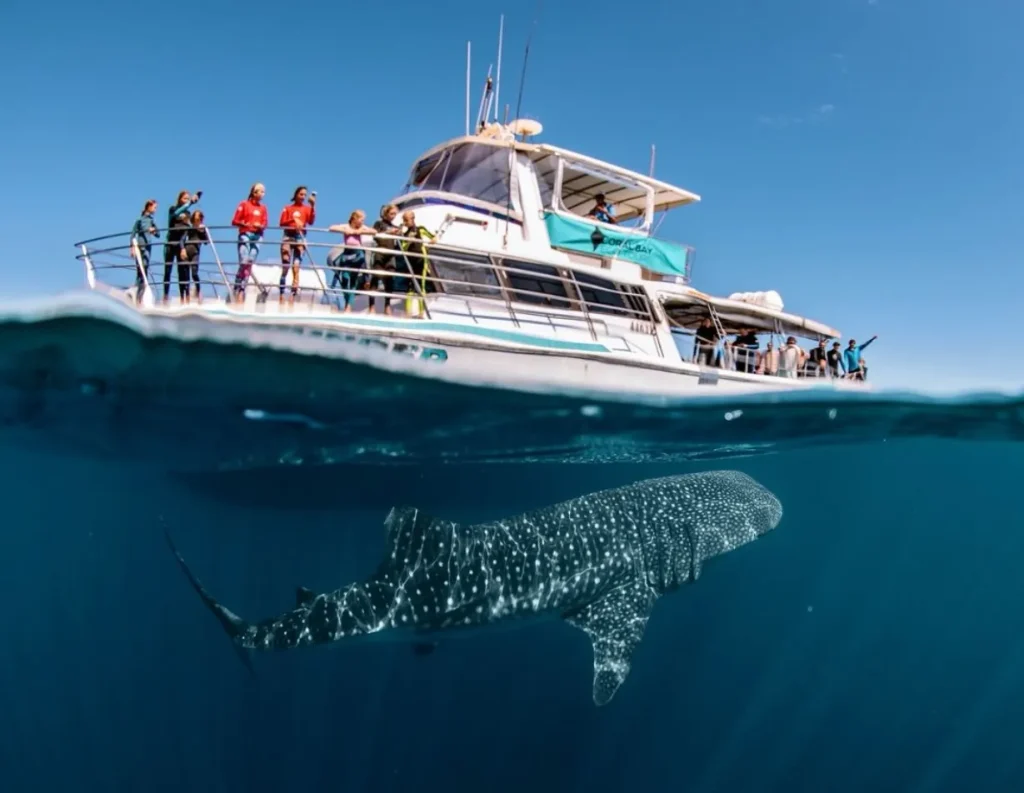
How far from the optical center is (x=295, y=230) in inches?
360

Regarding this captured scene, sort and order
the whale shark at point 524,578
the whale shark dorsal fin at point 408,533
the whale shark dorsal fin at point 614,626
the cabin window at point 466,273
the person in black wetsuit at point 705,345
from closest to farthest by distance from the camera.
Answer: the whale shark at point 524,578 < the whale shark dorsal fin at point 614,626 < the whale shark dorsal fin at point 408,533 < the cabin window at point 466,273 < the person in black wetsuit at point 705,345

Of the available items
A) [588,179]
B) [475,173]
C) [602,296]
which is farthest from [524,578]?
[588,179]

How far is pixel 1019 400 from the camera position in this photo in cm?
1833

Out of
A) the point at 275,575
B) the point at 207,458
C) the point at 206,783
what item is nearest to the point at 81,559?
the point at 275,575

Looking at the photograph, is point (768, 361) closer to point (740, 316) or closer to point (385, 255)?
point (740, 316)

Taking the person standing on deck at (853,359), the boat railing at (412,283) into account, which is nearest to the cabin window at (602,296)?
the boat railing at (412,283)

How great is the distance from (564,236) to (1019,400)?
13.9 m

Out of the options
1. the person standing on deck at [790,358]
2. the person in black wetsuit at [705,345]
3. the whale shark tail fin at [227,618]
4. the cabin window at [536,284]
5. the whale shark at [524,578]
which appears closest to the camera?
the whale shark tail fin at [227,618]

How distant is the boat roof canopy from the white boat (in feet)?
0.12

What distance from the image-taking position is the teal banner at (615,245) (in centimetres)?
1275

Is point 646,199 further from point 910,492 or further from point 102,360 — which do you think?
point 910,492

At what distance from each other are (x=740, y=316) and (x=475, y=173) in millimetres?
6117

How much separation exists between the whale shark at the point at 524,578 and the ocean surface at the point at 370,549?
2.07 metres

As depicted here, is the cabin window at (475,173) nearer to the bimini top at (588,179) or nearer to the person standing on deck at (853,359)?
the bimini top at (588,179)
